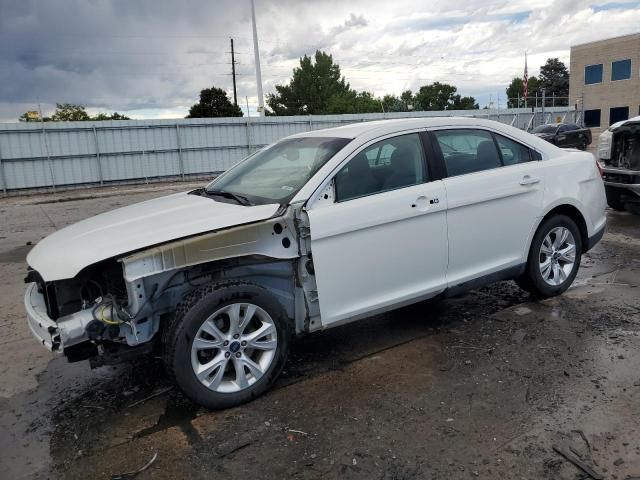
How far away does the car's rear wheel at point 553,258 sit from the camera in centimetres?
482

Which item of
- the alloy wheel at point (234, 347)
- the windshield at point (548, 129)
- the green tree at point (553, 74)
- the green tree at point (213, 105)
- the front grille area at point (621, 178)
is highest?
the green tree at point (553, 74)

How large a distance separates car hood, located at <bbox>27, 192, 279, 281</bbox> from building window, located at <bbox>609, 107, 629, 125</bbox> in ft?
146

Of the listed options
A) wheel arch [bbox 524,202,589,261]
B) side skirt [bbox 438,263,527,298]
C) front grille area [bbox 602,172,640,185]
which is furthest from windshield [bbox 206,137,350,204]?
front grille area [bbox 602,172,640,185]

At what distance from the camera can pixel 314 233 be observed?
3.52m

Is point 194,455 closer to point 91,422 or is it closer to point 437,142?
point 91,422

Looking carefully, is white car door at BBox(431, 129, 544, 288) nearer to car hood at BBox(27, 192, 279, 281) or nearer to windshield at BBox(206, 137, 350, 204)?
windshield at BBox(206, 137, 350, 204)

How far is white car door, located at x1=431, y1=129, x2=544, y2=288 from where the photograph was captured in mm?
4234

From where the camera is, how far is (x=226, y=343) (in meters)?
3.34

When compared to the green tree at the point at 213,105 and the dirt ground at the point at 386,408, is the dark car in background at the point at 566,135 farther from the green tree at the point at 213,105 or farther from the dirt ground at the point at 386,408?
the green tree at the point at 213,105

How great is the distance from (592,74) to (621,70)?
2.62 m

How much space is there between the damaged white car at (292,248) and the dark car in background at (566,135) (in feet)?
55.5

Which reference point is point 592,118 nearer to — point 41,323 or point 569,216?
point 569,216

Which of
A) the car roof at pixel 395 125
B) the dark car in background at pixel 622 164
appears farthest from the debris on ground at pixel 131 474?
the dark car in background at pixel 622 164

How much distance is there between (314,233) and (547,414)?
5.73 ft
